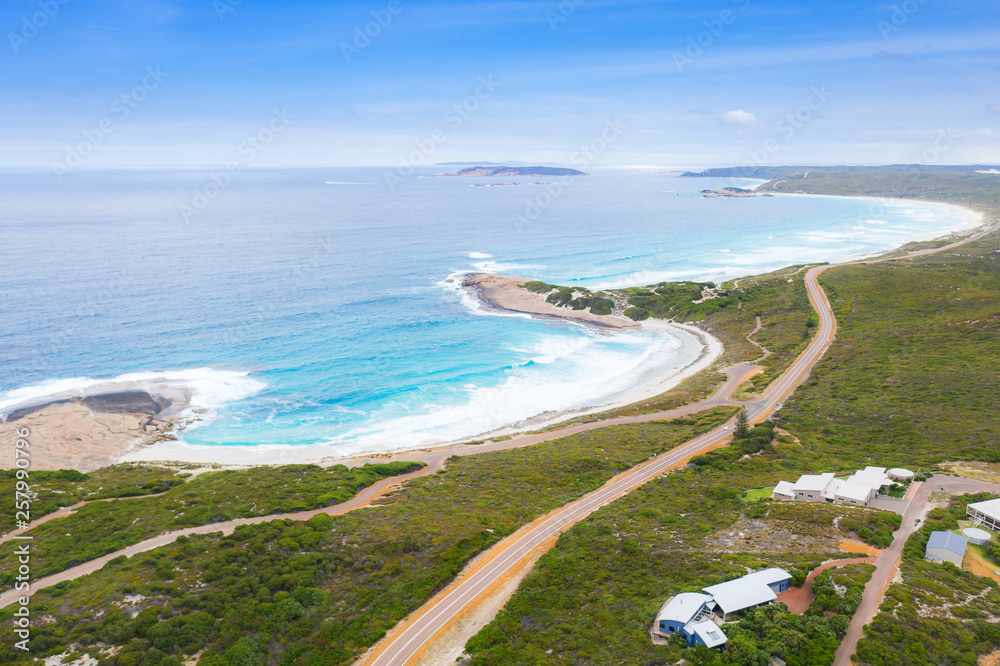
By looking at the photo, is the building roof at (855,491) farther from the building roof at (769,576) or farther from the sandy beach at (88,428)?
the sandy beach at (88,428)

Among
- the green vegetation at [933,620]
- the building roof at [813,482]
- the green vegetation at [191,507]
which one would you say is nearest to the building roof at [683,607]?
the green vegetation at [933,620]

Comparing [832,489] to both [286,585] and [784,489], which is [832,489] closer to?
[784,489]

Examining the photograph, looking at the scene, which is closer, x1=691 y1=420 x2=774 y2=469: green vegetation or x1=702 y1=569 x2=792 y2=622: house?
x1=702 y1=569 x2=792 y2=622: house

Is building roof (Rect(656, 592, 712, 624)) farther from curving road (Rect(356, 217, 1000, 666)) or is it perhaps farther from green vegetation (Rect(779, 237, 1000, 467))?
green vegetation (Rect(779, 237, 1000, 467))

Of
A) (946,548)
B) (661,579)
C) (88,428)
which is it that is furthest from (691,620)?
(88,428)

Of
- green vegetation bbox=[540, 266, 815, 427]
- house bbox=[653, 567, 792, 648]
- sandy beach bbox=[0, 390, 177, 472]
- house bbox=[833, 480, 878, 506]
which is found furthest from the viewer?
green vegetation bbox=[540, 266, 815, 427]

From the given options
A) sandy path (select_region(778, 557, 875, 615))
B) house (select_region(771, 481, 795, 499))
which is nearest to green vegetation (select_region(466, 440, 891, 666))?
sandy path (select_region(778, 557, 875, 615))

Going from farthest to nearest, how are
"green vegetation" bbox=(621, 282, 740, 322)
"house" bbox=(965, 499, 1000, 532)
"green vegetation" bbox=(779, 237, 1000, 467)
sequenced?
"green vegetation" bbox=(621, 282, 740, 322) < "green vegetation" bbox=(779, 237, 1000, 467) < "house" bbox=(965, 499, 1000, 532)
